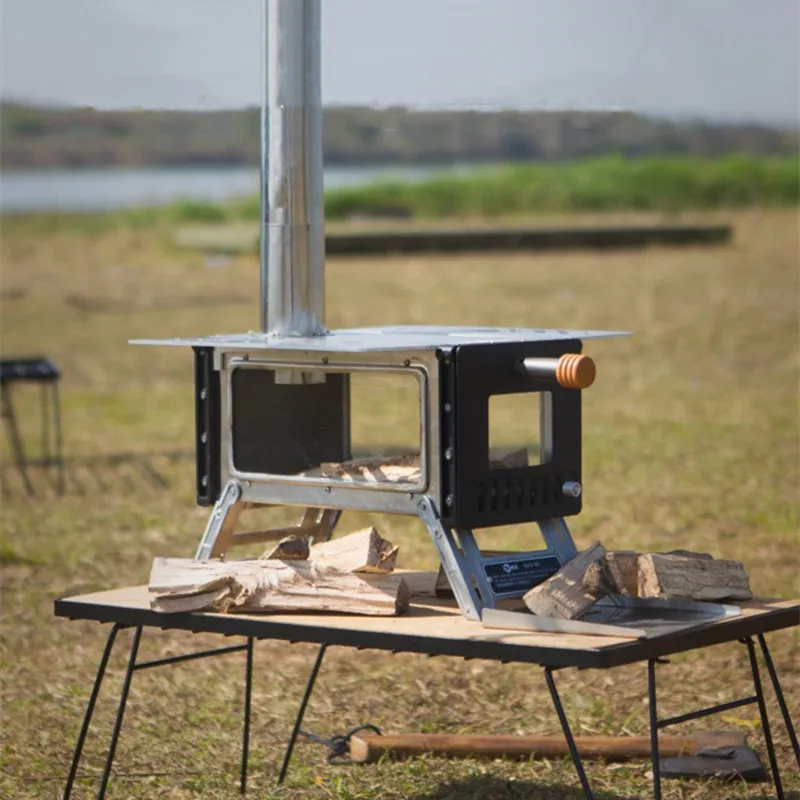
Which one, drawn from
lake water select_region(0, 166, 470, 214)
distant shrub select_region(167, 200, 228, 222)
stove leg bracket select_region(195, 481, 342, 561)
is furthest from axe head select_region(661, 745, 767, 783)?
distant shrub select_region(167, 200, 228, 222)

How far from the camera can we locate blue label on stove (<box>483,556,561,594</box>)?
3.83 m

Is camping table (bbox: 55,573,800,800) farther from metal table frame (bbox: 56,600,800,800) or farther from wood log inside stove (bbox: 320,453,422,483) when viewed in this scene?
wood log inside stove (bbox: 320,453,422,483)

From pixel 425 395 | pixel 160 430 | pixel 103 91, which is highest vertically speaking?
pixel 103 91

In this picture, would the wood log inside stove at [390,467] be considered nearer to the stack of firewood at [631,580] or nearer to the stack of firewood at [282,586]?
the stack of firewood at [282,586]

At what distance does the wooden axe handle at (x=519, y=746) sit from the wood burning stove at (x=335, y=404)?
670mm

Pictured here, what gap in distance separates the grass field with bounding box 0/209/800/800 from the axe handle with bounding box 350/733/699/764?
5 centimetres

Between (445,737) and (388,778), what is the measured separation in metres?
0.25

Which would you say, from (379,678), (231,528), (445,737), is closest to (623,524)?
(379,678)

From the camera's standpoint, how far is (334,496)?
3.87m

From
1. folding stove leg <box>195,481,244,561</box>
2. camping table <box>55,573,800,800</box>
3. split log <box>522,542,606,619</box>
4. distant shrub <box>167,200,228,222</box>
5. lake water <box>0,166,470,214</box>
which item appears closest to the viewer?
camping table <box>55,573,800,800</box>

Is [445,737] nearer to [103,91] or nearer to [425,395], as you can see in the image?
[425,395]

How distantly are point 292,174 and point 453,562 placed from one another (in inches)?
41.6

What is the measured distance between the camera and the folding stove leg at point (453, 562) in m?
3.70

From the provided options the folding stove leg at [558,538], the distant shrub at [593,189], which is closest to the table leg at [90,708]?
the folding stove leg at [558,538]
